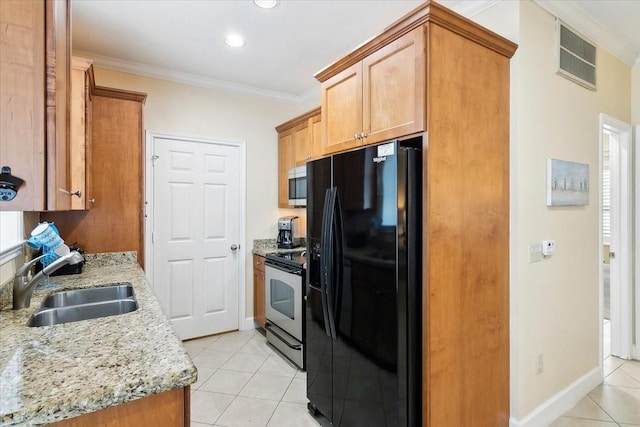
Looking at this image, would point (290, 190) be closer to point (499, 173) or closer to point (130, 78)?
point (130, 78)

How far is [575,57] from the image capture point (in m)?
2.30

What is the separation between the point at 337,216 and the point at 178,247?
2.25 m

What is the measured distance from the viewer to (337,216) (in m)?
1.91

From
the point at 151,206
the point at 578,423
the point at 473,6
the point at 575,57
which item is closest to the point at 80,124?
the point at 151,206

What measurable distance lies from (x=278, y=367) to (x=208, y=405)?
72 cm

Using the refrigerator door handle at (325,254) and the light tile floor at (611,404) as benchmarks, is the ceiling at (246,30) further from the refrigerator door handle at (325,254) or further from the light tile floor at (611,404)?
the light tile floor at (611,404)

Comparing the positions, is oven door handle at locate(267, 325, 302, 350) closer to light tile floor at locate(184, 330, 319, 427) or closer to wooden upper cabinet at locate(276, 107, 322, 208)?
light tile floor at locate(184, 330, 319, 427)

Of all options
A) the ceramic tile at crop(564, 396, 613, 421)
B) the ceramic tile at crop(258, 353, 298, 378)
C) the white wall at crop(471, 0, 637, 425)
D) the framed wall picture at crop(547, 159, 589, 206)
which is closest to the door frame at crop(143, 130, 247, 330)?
the ceramic tile at crop(258, 353, 298, 378)

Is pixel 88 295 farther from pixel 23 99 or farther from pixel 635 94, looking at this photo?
pixel 635 94

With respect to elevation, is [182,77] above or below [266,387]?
above

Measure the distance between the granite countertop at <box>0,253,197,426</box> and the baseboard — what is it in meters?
2.08

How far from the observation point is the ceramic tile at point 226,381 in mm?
2562

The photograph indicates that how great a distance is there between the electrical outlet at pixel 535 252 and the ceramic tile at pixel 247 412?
1979mm

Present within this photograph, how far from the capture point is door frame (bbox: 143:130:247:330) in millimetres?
3281
